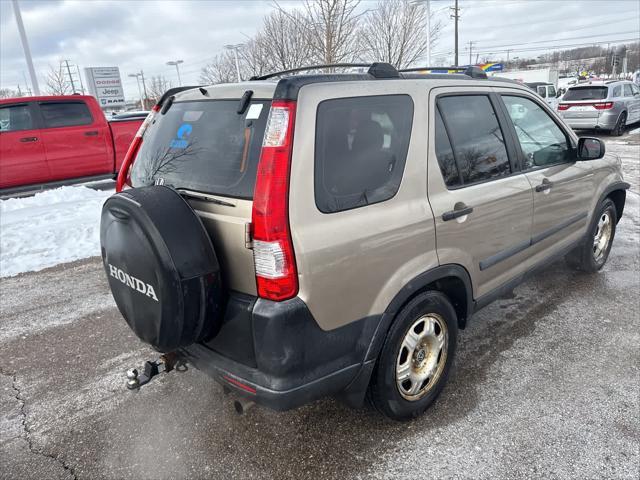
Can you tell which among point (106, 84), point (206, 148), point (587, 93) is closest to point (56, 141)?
point (206, 148)

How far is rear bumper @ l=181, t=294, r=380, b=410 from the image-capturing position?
198cm

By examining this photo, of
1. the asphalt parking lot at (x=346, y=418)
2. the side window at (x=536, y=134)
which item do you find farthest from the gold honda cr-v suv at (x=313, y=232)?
the side window at (x=536, y=134)

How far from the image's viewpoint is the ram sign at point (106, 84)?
55562mm

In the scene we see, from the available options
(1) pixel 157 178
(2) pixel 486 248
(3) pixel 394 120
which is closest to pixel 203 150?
(1) pixel 157 178

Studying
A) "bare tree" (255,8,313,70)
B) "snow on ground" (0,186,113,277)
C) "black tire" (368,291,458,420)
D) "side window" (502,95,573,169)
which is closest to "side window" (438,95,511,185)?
"side window" (502,95,573,169)

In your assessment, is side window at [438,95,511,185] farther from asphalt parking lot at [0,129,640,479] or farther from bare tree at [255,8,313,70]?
bare tree at [255,8,313,70]

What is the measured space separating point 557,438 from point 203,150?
2452 millimetres

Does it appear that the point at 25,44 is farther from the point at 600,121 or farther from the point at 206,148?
the point at 600,121

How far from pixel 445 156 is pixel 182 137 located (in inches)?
58.0

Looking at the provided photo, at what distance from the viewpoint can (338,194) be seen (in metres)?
2.12

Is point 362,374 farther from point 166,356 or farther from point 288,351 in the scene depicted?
point 166,356

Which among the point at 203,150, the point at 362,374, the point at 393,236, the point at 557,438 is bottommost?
the point at 557,438

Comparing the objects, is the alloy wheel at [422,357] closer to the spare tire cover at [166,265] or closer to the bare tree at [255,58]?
the spare tire cover at [166,265]

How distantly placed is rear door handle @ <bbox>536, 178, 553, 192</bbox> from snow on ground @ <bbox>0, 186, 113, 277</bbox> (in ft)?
16.7
